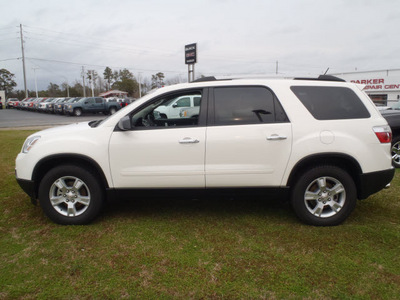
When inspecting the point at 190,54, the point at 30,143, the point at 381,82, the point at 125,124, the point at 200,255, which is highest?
the point at 190,54

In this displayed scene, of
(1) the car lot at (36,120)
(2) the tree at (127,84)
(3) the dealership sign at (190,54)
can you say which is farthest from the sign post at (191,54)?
(2) the tree at (127,84)

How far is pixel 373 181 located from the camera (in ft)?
11.7

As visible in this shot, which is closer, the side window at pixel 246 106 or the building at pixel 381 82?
the side window at pixel 246 106

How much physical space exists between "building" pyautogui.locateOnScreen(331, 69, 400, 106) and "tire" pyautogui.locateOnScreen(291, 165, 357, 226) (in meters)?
24.9

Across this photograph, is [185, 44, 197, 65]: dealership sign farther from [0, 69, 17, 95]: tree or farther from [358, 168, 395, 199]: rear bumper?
[0, 69, 17, 95]: tree

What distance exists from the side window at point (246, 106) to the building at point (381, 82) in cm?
2514

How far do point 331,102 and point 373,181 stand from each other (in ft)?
3.41

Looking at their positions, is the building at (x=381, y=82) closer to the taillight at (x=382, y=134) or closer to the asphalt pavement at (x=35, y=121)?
the asphalt pavement at (x=35, y=121)

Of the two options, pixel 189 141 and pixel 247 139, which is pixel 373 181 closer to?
pixel 247 139

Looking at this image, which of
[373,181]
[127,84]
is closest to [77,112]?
[373,181]

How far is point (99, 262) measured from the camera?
2.97 m

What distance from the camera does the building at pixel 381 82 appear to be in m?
25.4

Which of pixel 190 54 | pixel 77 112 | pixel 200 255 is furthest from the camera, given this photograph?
pixel 77 112

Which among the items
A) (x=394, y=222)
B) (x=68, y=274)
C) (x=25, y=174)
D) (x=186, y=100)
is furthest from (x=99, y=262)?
(x=186, y=100)
